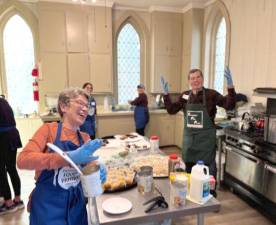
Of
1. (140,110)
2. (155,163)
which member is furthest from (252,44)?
(155,163)

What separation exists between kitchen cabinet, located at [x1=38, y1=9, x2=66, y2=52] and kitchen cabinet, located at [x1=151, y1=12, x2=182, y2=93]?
184 centimetres

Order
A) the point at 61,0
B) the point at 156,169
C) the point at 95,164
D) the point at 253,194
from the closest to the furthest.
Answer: the point at 95,164
the point at 156,169
the point at 253,194
the point at 61,0

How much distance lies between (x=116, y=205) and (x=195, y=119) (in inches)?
52.9

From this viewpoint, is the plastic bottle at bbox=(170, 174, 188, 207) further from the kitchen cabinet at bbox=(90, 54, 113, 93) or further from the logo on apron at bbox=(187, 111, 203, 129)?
the kitchen cabinet at bbox=(90, 54, 113, 93)

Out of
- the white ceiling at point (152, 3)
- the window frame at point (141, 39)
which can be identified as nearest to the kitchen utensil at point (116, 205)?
the window frame at point (141, 39)

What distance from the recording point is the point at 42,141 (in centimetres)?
113

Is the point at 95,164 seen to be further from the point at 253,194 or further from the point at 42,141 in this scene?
the point at 253,194

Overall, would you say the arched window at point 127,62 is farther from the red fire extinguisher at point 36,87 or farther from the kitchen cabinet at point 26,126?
the kitchen cabinet at point 26,126

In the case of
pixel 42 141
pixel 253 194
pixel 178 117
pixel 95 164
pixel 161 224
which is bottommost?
pixel 253 194

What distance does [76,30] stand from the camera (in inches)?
165

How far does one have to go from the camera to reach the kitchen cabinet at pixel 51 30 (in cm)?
406

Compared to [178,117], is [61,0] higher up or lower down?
higher up

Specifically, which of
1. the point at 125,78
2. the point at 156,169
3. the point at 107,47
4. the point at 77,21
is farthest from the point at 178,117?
the point at 156,169

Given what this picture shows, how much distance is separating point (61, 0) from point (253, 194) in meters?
4.32
